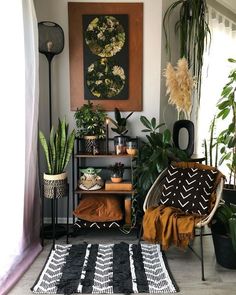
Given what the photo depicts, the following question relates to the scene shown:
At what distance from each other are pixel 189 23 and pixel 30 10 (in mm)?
1534

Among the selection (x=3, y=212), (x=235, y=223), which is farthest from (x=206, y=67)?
(x=3, y=212)

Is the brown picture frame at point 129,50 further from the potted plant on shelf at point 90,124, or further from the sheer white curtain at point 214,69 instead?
the sheer white curtain at point 214,69

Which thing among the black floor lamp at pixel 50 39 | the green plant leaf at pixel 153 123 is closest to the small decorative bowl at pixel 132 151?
the green plant leaf at pixel 153 123

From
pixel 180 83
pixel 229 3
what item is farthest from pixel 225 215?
pixel 229 3

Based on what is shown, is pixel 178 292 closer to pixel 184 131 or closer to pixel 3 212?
pixel 3 212

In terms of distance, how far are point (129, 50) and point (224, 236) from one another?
1900mm

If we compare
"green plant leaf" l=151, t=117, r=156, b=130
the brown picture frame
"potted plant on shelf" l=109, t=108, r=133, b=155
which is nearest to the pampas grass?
"green plant leaf" l=151, t=117, r=156, b=130

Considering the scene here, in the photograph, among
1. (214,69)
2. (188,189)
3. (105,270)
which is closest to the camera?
(105,270)

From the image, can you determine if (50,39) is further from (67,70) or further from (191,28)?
(191,28)

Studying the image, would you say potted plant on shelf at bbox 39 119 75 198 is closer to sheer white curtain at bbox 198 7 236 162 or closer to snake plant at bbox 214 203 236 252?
snake plant at bbox 214 203 236 252

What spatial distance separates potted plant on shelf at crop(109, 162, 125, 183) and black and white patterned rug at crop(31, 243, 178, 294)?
1.94 ft

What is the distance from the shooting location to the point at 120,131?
306cm

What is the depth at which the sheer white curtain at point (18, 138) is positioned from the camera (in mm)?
2229

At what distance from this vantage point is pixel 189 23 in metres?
3.12
